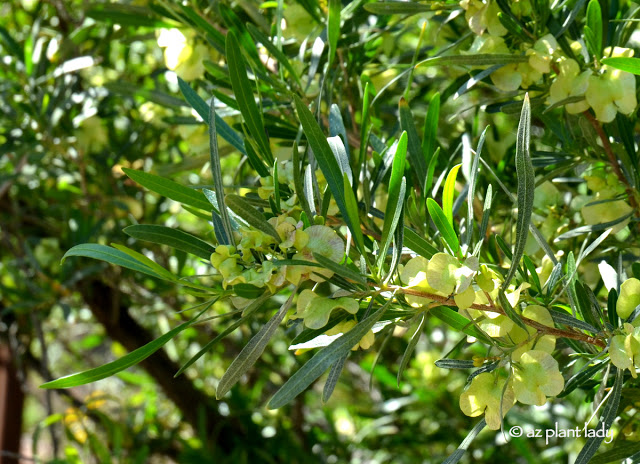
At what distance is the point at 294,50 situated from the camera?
0.94 m

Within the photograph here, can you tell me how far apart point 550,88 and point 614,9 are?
14cm

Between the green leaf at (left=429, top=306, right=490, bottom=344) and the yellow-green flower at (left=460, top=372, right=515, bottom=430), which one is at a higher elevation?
the green leaf at (left=429, top=306, right=490, bottom=344)

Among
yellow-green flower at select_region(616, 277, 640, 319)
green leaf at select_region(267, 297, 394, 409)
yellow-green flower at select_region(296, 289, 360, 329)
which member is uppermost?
yellow-green flower at select_region(296, 289, 360, 329)

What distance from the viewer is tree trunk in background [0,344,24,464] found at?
6.52 feet

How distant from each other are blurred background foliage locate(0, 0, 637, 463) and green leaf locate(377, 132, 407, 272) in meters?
0.24

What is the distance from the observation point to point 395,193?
0.47m

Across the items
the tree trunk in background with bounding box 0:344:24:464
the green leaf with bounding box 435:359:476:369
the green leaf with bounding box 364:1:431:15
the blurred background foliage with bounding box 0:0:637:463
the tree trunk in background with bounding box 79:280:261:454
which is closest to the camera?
the green leaf with bounding box 435:359:476:369

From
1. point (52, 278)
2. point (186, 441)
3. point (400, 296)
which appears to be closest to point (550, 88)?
point (400, 296)

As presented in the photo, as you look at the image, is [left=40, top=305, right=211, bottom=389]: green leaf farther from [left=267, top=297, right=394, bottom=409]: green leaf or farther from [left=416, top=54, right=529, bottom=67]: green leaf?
[left=416, top=54, right=529, bottom=67]: green leaf

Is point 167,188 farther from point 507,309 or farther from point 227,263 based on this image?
point 507,309

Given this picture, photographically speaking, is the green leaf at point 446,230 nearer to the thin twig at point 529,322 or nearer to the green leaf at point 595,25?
the thin twig at point 529,322

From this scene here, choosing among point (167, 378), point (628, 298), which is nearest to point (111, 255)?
point (628, 298)

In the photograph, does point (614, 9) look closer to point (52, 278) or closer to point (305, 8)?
point (305, 8)

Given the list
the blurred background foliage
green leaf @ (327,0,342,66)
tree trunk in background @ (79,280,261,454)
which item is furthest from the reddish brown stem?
tree trunk in background @ (79,280,261,454)
